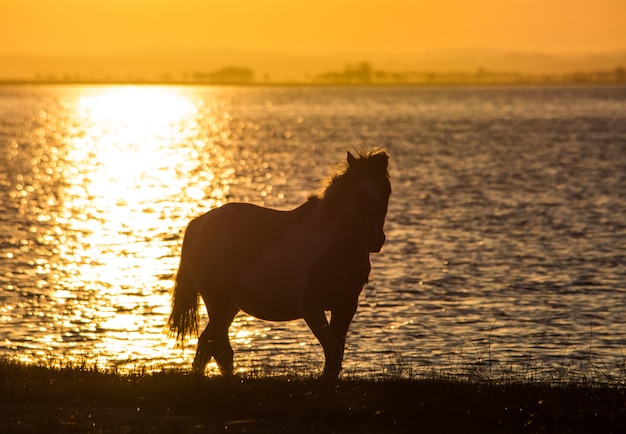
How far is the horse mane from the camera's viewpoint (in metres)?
11.5

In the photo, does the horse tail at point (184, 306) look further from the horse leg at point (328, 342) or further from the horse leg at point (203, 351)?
the horse leg at point (328, 342)

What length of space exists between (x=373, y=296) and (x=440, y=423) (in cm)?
1342

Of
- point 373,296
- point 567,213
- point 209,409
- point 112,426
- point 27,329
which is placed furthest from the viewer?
point 567,213

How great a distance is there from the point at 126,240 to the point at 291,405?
25100 millimetres

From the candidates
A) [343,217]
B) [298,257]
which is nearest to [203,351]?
[298,257]

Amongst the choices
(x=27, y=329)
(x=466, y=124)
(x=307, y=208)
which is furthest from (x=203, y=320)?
(x=466, y=124)

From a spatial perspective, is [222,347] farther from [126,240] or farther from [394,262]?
[126,240]

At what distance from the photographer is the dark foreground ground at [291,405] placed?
10117mm

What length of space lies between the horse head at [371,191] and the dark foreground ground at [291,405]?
1.65 metres

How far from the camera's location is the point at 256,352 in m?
17.9

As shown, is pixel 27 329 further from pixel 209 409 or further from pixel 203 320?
pixel 209 409

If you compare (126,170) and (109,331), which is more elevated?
(109,331)

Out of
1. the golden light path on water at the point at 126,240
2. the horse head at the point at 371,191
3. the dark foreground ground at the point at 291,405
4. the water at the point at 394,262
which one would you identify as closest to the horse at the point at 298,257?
the horse head at the point at 371,191

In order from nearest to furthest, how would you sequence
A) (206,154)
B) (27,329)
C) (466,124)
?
(27,329), (206,154), (466,124)
